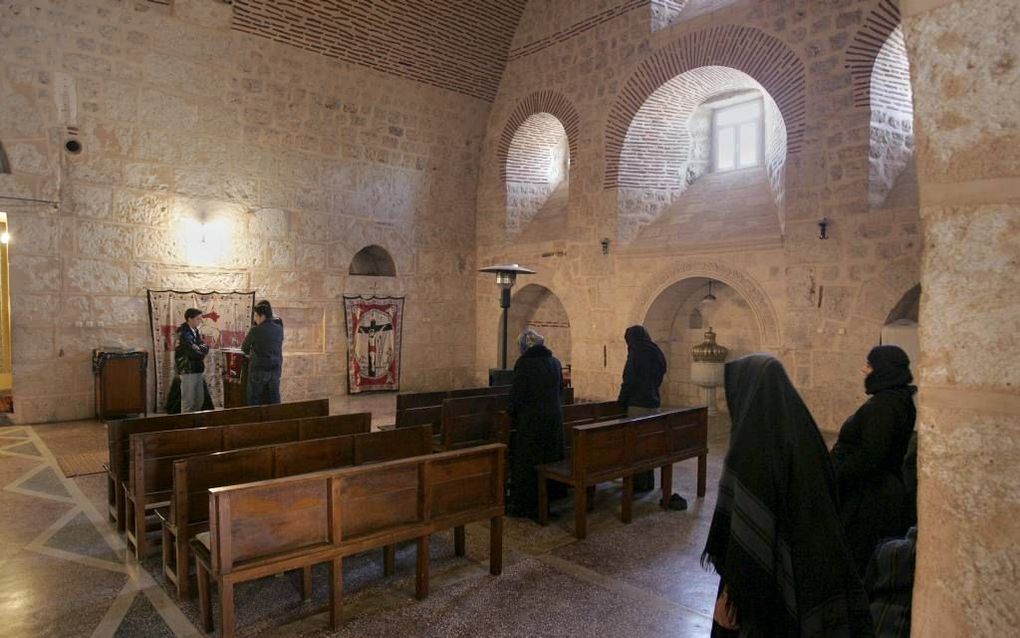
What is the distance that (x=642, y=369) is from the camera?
18.5 feet

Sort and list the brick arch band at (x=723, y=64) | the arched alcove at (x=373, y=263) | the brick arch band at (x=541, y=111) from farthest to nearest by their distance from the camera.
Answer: the arched alcove at (x=373, y=263)
the brick arch band at (x=541, y=111)
the brick arch band at (x=723, y=64)

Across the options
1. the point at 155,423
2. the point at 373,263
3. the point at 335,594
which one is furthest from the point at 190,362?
the point at 335,594

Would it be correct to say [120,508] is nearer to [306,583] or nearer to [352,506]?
[306,583]

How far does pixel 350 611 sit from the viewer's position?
3355mm

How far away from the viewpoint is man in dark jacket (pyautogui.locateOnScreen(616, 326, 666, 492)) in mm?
5555

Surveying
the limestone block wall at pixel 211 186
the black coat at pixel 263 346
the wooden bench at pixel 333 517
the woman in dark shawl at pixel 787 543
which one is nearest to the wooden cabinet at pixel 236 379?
the black coat at pixel 263 346

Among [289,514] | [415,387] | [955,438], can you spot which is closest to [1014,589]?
[955,438]

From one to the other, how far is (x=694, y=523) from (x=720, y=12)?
6.86m

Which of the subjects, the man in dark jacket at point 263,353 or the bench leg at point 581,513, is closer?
the bench leg at point 581,513

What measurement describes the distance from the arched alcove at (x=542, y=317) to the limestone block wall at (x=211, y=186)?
3.07 ft

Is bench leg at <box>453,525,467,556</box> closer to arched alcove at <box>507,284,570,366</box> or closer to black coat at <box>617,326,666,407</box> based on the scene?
black coat at <box>617,326,666,407</box>

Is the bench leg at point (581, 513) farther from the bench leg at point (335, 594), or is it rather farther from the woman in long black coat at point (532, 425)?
the bench leg at point (335, 594)

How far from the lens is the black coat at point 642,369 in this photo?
219 inches


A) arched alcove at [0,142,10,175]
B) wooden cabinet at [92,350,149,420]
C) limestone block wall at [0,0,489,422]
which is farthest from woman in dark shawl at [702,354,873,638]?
arched alcove at [0,142,10,175]
